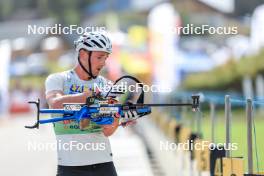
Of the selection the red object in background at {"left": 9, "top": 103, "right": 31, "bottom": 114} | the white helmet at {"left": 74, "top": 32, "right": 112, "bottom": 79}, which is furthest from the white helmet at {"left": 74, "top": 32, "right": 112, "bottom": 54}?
the red object in background at {"left": 9, "top": 103, "right": 31, "bottom": 114}

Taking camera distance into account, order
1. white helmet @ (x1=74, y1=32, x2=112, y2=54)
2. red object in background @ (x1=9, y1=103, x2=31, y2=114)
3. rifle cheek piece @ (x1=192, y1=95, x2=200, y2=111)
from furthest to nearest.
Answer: red object in background @ (x1=9, y1=103, x2=31, y2=114), white helmet @ (x1=74, y1=32, x2=112, y2=54), rifle cheek piece @ (x1=192, y1=95, x2=200, y2=111)

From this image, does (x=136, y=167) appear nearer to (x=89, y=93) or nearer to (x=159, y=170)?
(x=159, y=170)

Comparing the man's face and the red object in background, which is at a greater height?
the red object in background

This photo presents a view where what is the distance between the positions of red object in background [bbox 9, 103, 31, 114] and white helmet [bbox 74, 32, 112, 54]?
163 feet

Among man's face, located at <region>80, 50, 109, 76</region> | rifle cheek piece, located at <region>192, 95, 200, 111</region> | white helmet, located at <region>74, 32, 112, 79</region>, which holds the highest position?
white helmet, located at <region>74, 32, 112, 79</region>

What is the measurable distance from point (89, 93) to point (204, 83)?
174 feet

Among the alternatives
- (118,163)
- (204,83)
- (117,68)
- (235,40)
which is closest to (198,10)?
(235,40)

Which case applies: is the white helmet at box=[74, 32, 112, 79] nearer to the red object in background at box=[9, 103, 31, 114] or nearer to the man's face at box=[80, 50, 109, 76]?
the man's face at box=[80, 50, 109, 76]

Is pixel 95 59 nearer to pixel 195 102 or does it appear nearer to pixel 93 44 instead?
pixel 93 44

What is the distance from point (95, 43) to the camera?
19.8 ft

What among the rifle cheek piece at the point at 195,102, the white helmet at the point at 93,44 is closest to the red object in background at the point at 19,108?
the white helmet at the point at 93,44

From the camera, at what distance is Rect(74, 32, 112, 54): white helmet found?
19.7 feet

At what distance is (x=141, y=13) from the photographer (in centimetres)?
8056

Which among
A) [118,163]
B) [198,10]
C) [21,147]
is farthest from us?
[198,10]
